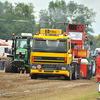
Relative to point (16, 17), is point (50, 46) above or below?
below

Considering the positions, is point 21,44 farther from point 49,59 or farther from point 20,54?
point 49,59

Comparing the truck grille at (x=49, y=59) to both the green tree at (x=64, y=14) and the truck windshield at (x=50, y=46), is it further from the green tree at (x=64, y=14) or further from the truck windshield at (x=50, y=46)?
the green tree at (x=64, y=14)

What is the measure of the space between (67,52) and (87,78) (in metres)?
3.77

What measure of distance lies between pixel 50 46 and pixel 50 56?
0.55 m

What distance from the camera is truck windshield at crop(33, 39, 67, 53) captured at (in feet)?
58.6

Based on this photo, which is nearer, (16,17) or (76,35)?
(76,35)

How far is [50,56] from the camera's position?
58.6ft

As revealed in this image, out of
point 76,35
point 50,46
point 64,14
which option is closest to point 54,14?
point 64,14

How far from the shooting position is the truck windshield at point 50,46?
17.9m

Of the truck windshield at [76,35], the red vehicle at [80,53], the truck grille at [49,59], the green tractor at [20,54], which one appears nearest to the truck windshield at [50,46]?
the truck grille at [49,59]

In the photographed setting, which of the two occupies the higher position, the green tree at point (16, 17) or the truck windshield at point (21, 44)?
the green tree at point (16, 17)

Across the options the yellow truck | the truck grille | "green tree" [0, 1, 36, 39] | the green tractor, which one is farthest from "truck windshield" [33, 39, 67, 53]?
"green tree" [0, 1, 36, 39]

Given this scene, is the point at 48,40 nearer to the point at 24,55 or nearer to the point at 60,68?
the point at 60,68

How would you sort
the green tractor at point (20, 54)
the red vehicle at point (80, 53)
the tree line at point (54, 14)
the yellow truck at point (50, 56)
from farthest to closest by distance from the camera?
the tree line at point (54, 14)
the green tractor at point (20, 54)
the red vehicle at point (80, 53)
the yellow truck at point (50, 56)
